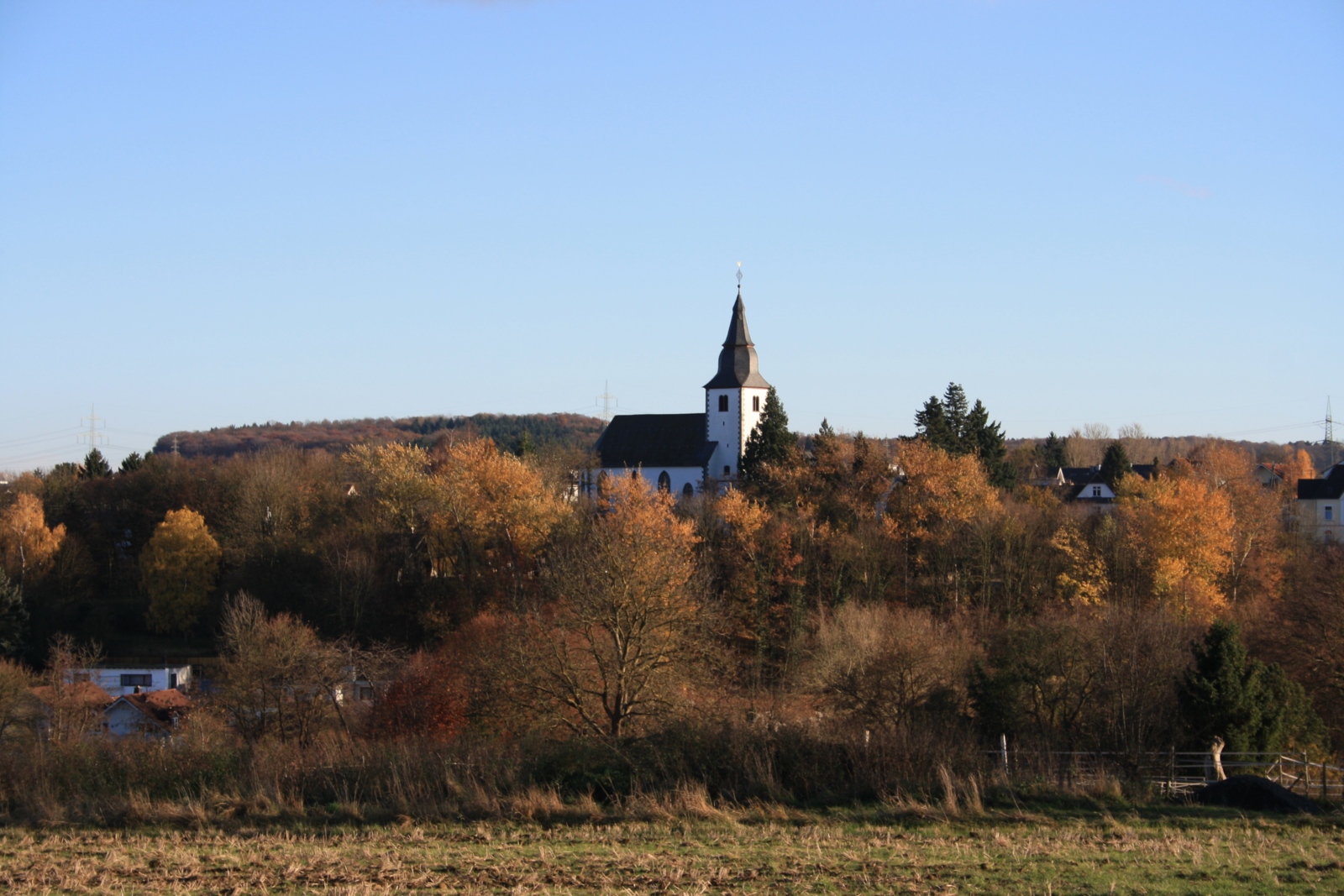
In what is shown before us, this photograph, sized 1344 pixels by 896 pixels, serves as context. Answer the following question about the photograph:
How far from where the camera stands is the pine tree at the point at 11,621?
4984 cm

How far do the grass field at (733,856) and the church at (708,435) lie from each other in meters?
55.0

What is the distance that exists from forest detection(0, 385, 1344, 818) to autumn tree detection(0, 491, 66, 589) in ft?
0.53

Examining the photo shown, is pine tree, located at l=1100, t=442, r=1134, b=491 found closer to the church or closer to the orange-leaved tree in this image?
the church

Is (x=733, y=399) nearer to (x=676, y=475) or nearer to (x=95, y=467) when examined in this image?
(x=676, y=475)

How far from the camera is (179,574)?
53500 millimetres

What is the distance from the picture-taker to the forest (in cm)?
1623

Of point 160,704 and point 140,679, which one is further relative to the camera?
point 140,679

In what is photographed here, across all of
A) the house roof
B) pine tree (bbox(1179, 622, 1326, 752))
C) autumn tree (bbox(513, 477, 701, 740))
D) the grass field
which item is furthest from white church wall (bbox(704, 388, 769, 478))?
the grass field

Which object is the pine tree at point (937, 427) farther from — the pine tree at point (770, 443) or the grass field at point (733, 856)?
the grass field at point (733, 856)

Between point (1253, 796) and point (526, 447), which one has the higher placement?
point (526, 447)

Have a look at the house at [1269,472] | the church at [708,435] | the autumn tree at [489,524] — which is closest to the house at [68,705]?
the autumn tree at [489,524]

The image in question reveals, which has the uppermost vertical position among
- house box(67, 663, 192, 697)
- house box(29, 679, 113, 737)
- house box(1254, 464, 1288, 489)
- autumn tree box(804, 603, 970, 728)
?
house box(1254, 464, 1288, 489)

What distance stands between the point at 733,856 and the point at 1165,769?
10.7 meters

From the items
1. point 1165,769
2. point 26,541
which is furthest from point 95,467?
point 1165,769
